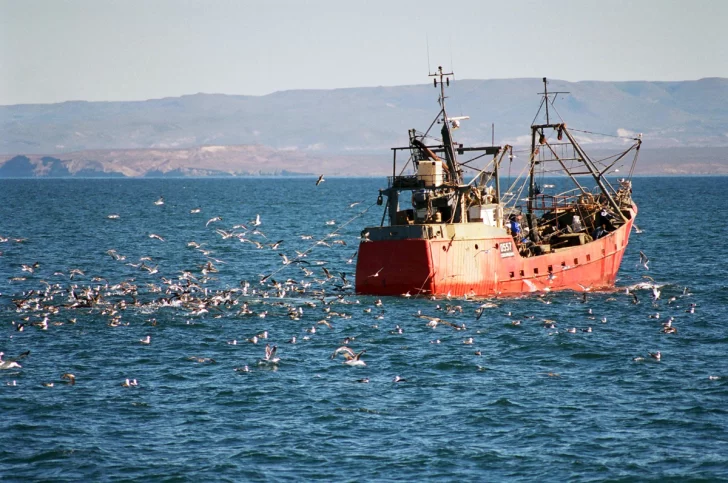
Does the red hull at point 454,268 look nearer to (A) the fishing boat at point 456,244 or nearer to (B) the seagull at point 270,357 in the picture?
(A) the fishing boat at point 456,244

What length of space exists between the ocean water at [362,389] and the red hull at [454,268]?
950 millimetres

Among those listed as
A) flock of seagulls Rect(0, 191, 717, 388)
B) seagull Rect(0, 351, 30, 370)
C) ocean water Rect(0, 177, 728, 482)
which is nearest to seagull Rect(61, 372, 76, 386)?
flock of seagulls Rect(0, 191, 717, 388)

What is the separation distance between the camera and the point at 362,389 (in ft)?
107

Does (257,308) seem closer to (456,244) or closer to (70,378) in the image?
(456,244)

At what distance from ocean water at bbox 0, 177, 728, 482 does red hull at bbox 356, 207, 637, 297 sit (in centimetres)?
95

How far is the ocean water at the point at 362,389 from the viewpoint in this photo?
84.4 ft

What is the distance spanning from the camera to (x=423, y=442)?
27219 mm

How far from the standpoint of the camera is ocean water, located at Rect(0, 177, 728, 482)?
25.7 m

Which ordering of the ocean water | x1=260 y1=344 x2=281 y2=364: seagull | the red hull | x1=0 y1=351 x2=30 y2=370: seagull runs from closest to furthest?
the ocean water
x1=0 y1=351 x2=30 y2=370: seagull
x1=260 y1=344 x2=281 y2=364: seagull
the red hull

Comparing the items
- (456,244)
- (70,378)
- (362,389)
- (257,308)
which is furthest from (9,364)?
(456,244)

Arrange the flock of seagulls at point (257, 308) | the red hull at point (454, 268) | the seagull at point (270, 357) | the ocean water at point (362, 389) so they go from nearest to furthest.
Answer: the ocean water at point (362, 389) < the seagull at point (270, 357) < the flock of seagulls at point (257, 308) < the red hull at point (454, 268)

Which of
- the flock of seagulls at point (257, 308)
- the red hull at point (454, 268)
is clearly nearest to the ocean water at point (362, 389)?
the flock of seagulls at point (257, 308)

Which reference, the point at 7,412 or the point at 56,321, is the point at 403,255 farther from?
the point at 7,412

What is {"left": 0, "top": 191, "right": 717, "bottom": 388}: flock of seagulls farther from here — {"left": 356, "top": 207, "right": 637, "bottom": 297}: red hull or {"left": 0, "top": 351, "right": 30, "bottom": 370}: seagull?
{"left": 356, "top": 207, "right": 637, "bottom": 297}: red hull
